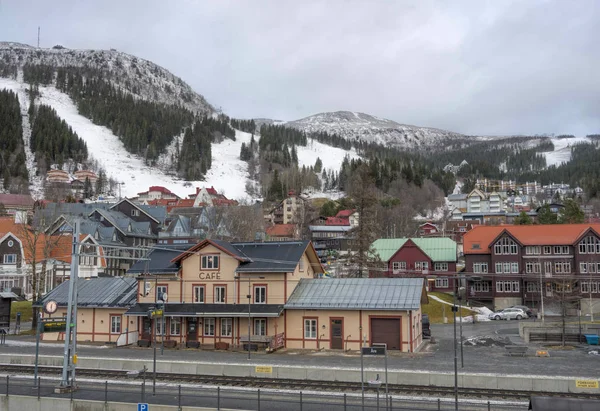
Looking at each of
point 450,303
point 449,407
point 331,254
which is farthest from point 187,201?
point 449,407

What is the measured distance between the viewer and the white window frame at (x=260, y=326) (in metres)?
43.0

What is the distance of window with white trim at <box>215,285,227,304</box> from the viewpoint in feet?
145

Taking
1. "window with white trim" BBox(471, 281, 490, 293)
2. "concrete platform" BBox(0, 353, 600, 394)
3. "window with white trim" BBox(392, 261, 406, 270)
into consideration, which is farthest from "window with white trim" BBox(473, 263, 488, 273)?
"concrete platform" BBox(0, 353, 600, 394)

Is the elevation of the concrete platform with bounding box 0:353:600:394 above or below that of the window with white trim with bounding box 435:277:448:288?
below

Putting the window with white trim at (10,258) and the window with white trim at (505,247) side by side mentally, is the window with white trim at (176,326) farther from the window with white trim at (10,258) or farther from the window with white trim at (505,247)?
the window with white trim at (505,247)

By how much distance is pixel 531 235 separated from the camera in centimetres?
7194

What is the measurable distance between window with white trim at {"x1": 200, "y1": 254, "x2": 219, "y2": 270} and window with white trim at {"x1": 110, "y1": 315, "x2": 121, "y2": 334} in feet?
30.8

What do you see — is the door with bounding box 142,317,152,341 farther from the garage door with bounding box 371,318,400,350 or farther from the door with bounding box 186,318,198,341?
the garage door with bounding box 371,318,400,350

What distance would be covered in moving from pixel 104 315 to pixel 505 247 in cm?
5210

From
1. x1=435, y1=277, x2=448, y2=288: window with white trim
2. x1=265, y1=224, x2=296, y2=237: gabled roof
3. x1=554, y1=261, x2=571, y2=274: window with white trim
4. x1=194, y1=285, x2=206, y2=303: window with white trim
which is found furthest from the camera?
x1=265, y1=224, x2=296, y2=237: gabled roof

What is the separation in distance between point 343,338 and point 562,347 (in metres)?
17.8

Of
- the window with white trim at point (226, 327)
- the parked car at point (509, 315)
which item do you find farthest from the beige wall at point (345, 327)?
the parked car at point (509, 315)

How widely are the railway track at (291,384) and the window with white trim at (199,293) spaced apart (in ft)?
42.7

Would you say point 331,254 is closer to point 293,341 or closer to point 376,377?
point 293,341
